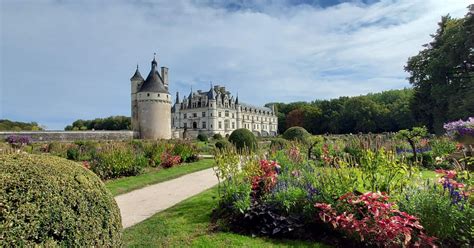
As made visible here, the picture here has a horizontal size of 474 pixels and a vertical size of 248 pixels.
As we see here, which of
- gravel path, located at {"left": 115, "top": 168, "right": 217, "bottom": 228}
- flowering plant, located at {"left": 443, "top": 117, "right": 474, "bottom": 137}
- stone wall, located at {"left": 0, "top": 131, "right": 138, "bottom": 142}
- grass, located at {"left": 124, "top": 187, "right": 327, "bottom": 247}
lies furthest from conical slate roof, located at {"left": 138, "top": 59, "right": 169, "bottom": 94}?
grass, located at {"left": 124, "top": 187, "right": 327, "bottom": 247}

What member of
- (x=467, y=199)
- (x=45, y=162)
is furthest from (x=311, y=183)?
(x=45, y=162)

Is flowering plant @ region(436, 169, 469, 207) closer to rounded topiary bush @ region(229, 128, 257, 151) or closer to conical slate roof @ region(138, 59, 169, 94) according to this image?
rounded topiary bush @ region(229, 128, 257, 151)

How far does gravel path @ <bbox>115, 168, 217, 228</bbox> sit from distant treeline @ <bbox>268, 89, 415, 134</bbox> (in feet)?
138

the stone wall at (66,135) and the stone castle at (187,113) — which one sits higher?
the stone castle at (187,113)

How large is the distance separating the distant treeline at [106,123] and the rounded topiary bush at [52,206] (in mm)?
64421

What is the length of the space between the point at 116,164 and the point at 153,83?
89.1 ft

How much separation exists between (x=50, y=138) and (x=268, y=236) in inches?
1161

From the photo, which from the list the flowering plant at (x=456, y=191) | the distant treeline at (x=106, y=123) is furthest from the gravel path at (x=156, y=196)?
the distant treeline at (x=106, y=123)

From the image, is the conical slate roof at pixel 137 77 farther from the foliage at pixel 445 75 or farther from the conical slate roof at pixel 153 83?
the foliage at pixel 445 75

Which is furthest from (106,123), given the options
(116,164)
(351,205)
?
(351,205)

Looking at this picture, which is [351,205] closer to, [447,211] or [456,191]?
[447,211]

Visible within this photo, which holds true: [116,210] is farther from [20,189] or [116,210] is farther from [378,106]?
[378,106]

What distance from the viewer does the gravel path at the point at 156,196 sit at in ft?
17.5

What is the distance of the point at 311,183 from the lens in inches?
174
